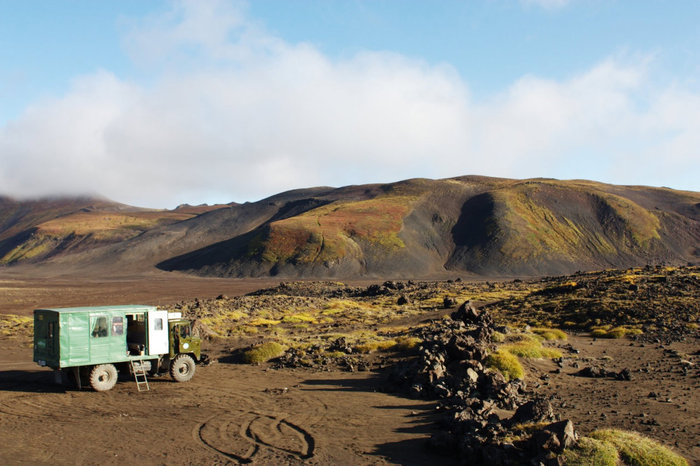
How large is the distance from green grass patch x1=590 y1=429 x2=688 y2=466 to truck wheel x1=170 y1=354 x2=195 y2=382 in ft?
50.0

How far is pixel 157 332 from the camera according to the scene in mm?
20922

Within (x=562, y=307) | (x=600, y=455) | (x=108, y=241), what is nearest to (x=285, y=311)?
(x=562, y=307)

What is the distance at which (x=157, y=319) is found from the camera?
20953 mm

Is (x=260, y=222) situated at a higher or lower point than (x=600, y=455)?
higher

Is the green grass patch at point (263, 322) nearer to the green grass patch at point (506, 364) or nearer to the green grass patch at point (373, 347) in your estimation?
the green grass patch at point (373, 347)

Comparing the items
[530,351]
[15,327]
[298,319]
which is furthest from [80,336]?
[298,319]

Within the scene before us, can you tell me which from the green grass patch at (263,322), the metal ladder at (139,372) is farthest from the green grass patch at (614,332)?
the metal ladder at (139,372)

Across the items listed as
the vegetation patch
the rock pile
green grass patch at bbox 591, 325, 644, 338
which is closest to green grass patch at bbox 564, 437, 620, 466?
the rock pile

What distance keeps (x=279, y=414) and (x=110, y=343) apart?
731cm

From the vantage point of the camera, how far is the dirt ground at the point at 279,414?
13266mm

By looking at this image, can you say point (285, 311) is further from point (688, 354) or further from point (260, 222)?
point (260, 222)

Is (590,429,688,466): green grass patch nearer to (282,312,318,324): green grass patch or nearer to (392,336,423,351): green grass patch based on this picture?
(392,336,423,351): green grass patch

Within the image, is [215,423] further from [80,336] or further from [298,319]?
[298,319]

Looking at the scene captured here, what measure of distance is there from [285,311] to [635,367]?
3599 centimetres
